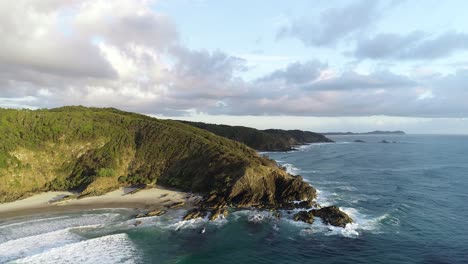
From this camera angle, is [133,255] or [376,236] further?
[376,236]

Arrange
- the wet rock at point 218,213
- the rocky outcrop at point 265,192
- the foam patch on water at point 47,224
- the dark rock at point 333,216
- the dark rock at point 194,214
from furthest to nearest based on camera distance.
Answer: the rocky outcrop at point 265,192, the dark rock at point 194,214, the wet rock at point 218,213, the dark rock at point 333,216, the foam patch on water at point 47,224

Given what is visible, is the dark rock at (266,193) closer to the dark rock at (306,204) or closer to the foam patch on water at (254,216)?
the dark rock at (306,204)

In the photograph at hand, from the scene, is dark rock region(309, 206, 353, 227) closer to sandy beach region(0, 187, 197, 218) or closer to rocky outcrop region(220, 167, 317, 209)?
rocky outcrop region(220, 167, 317, 209)

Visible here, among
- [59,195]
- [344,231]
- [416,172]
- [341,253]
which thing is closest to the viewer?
[341,253]

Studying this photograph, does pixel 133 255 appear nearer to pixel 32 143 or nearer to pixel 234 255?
pixel 234 255

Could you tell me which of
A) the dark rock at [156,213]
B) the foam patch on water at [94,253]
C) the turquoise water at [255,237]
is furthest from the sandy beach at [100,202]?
the foam patch on water at [94,253]

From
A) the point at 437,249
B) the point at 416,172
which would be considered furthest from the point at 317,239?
the point at 416,172

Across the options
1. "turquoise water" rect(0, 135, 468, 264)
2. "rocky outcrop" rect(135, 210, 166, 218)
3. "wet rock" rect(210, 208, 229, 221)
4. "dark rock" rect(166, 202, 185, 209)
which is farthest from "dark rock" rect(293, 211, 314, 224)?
"rocky outcrop" rect(135, 210, 166, 218)
